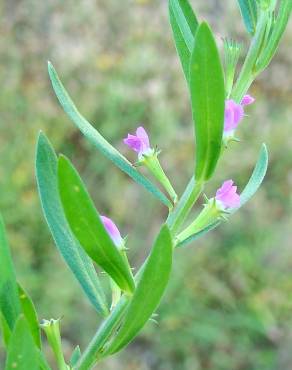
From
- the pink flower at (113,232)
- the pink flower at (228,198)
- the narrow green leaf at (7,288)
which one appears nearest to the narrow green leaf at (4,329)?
the narrow green leaf at (7,288)

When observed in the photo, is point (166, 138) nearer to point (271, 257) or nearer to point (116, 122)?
point (116, 122)

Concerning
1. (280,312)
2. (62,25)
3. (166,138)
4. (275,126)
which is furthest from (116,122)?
(280,312)

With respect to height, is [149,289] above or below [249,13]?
below

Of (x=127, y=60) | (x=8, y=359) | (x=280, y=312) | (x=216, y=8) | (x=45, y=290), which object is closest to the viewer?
(x=8, y=359)

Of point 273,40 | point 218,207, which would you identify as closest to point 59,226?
point 218,207

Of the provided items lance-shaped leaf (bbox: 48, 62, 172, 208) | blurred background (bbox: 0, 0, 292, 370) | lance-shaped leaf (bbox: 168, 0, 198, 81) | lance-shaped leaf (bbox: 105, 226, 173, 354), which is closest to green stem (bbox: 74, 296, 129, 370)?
lance-shaped leaf (bbox: 105, 226, 173, 354)

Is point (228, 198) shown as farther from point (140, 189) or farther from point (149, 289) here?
point (140, 189)

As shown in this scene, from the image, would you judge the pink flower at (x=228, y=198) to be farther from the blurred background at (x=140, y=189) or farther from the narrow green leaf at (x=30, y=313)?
the blurred background at (x=140, y=189)
